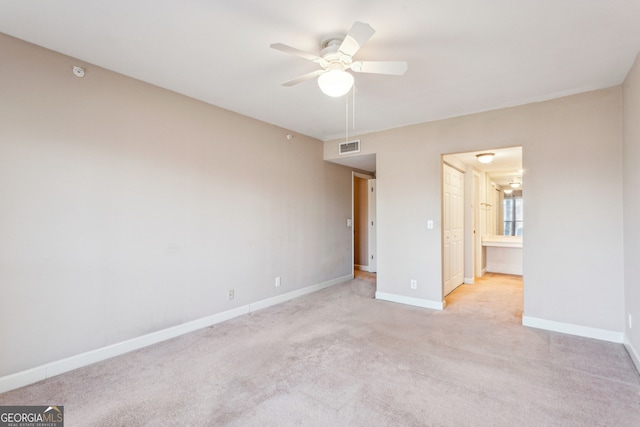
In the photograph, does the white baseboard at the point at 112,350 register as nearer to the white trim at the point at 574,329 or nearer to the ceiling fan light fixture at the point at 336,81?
the ceiling fan light fixture at the point at 336,81

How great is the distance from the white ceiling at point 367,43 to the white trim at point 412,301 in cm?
262

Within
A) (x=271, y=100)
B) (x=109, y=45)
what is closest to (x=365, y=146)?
(x=271, y=100)

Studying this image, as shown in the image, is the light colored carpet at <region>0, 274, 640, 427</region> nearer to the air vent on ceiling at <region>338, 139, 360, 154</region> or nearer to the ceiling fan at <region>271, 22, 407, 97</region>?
the ceiling fan at <region>271, 22, 407, 97</region>

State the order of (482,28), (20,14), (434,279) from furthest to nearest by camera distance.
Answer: (434,279) → (482,28) → (20,14)

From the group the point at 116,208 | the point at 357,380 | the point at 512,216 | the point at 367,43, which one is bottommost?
the point at 357,380

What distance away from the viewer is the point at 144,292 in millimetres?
2928

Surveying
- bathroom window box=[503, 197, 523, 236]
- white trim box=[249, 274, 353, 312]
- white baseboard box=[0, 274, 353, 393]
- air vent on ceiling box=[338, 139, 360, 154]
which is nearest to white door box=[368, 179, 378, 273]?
white trim box=[249, 274, 353, 312]

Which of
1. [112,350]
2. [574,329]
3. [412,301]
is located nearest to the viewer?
[112,350]

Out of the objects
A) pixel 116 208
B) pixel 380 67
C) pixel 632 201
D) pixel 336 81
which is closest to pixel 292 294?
pixel 116 208

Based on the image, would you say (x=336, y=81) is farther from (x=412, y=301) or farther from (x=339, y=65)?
(x=412, y=301)

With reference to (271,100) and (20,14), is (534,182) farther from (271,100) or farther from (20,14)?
(20,14)

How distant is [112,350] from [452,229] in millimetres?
4635

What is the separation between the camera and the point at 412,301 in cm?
429

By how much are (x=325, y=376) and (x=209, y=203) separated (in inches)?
88.1
